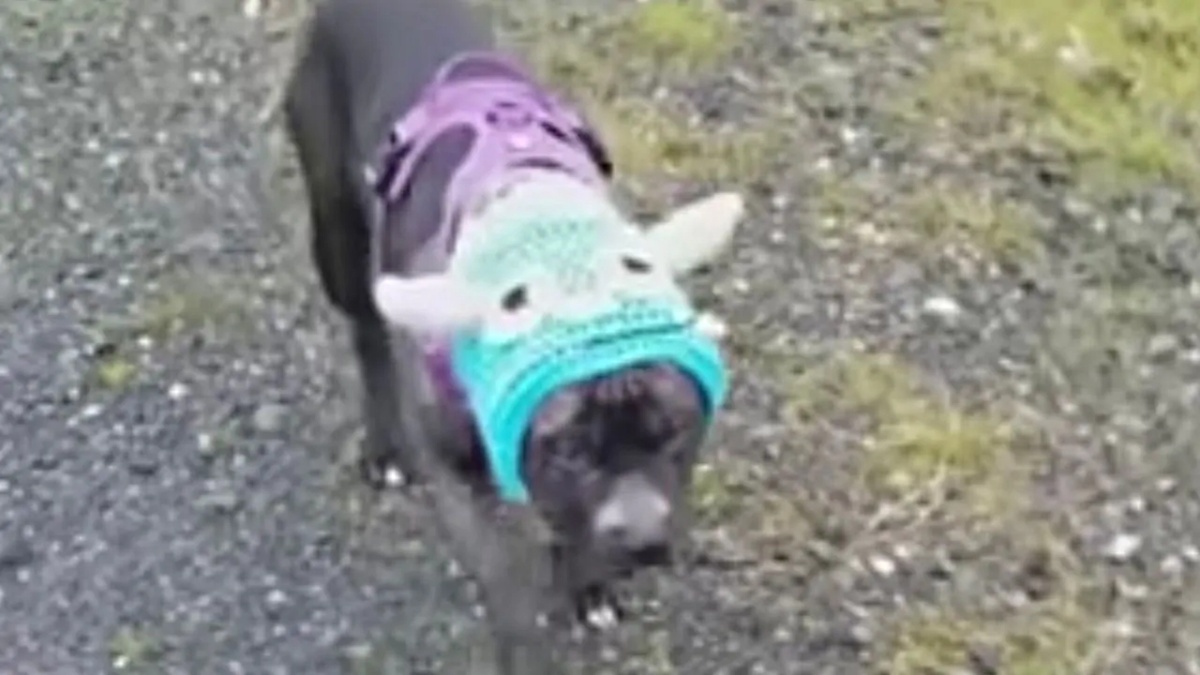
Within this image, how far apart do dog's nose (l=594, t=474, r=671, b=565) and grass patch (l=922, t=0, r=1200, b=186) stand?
194 centimetres

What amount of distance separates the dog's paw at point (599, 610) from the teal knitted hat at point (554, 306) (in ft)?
2.00

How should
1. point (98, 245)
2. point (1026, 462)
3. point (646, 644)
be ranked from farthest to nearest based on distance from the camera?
point (98, 245) → point (1026, 462) → point (646, 644)

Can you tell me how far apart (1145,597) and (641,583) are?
0.75m

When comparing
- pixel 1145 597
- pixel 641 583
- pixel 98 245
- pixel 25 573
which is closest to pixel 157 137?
pixel 98 245

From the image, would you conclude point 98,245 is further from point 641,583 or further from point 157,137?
point 641,583

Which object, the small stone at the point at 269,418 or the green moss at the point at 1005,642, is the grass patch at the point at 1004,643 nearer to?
the green moss at the point at 1005,642

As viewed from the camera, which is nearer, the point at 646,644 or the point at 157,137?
the point at 646,644

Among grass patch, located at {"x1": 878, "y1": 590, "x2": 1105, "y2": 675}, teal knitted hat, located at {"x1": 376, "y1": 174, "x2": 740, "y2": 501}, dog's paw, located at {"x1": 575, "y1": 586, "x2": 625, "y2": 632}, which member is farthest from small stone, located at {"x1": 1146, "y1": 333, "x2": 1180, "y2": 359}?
teal knitted hat, located at {"x1": 376, "y1": 174, "x2": 740, "y2": 501}

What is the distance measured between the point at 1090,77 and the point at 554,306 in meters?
2.28

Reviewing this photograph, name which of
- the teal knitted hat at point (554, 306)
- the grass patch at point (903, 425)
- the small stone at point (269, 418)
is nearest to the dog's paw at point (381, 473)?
the small stone at point (269, 418)

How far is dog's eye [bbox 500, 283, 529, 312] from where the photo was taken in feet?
11.8

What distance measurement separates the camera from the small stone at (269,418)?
15.8 feet

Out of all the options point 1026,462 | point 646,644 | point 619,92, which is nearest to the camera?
point 646,644

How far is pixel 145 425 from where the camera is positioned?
189 inches
